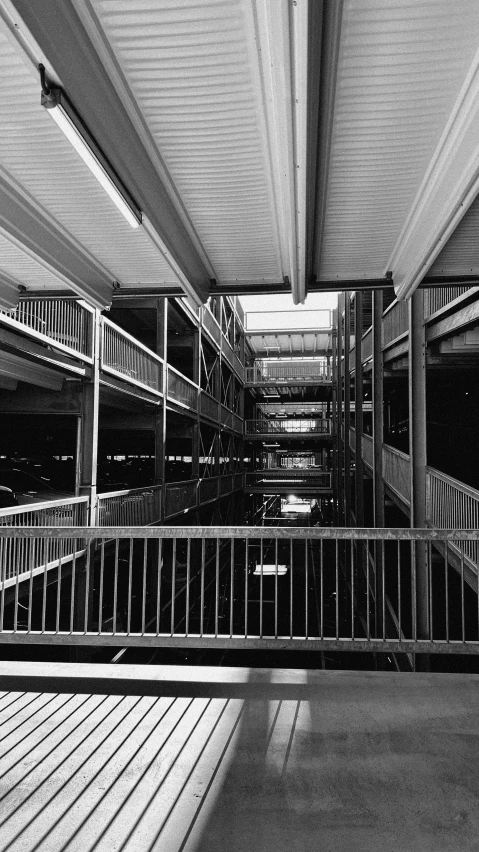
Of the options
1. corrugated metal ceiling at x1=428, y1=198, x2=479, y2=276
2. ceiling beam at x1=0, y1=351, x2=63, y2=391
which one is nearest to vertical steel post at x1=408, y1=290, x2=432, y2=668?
corrugated metal ceiling at x1=428, y1=198, x2=479, y2=276

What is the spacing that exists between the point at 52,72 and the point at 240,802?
148 inches

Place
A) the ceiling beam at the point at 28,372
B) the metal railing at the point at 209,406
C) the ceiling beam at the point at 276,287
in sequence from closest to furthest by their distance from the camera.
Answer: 1. the ceiling beam at the point at 276,287
2. the ceiling beam at the point at 28,372
3. the metal railing at the point at 209,406

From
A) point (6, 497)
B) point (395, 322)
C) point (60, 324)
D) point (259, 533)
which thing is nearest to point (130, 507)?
point (6, 497)

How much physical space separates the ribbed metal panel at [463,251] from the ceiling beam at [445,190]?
313 mm

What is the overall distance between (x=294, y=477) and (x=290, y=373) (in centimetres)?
762

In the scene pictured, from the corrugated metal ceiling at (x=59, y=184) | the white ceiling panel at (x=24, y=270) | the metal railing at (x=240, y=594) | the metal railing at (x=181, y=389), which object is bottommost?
the metal railing at (x=240, y=594)

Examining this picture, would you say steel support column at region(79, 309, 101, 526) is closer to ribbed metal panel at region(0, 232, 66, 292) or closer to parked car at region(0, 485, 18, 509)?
parked car at region(0, 485, 18, 509)

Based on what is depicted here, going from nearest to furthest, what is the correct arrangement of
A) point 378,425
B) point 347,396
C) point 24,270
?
point 24,270
point 378,425
point 347,396

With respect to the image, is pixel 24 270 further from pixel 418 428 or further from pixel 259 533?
pixel 418 428

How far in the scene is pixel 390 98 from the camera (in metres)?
2.77

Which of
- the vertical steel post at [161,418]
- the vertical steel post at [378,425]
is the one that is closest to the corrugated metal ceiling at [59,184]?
the vertical steel post at [378,425]

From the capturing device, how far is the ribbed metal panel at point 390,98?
2320mm

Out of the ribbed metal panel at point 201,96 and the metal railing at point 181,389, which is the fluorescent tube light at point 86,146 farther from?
the metal railing at point 181,389

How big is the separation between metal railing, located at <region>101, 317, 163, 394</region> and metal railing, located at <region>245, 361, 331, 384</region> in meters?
18.8
